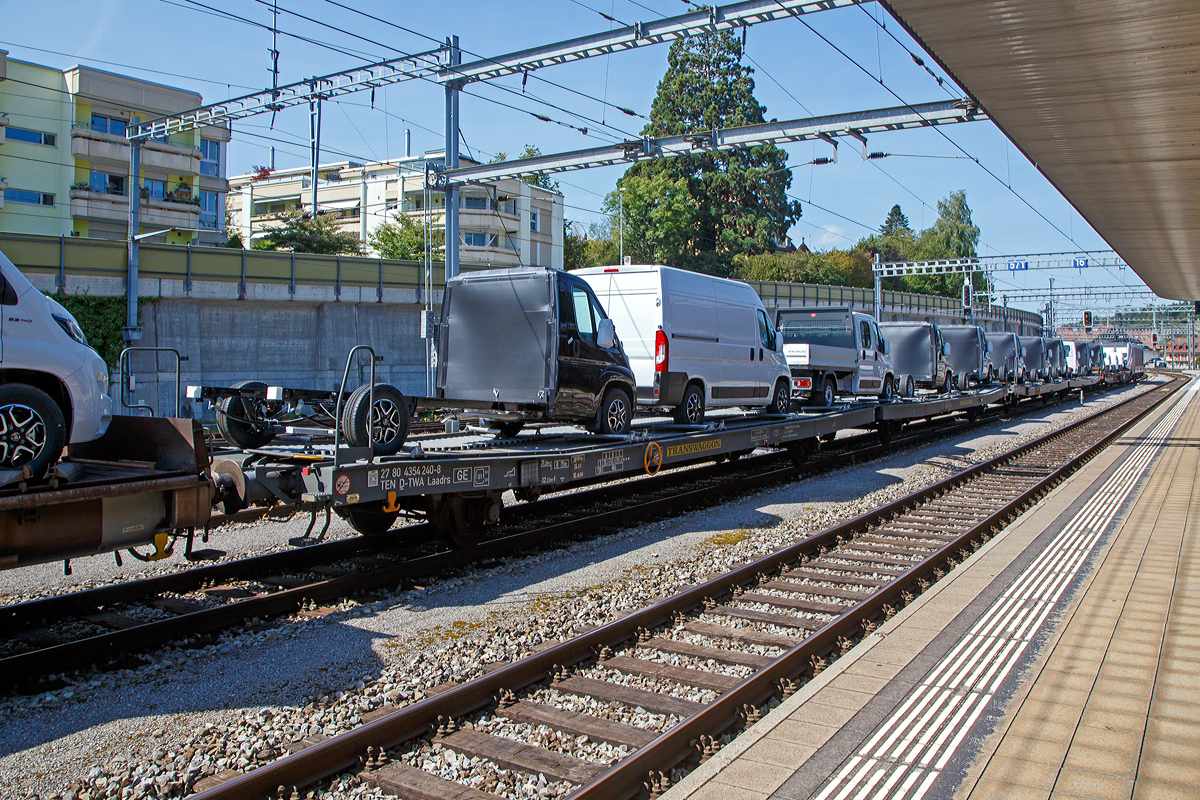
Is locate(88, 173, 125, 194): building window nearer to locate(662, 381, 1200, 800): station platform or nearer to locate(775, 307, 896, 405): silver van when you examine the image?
locate(775, 307, 896, 405): silver van

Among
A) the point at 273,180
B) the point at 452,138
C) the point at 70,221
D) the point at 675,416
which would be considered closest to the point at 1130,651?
the point at 675,416

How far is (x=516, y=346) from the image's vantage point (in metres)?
9.63

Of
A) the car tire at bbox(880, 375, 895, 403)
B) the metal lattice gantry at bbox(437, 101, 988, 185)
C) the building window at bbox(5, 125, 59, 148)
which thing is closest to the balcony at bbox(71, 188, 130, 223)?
the building window at bbox(5, 125, 59, 148)

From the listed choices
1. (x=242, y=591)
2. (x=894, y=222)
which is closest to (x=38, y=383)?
(x=242, y=591)

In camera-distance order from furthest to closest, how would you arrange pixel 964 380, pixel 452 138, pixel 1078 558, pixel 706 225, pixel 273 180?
pixel 273 180, pixel 706 225, pixel 964 380, pixel 452 138, pixel 1078 558

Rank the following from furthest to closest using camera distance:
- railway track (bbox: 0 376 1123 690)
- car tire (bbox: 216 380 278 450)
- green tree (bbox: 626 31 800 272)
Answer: green tree (bbox: 626 31 800 272), car tire (bbox: 216 380 278 450), railway track (bbox: 0 376 1123 690)

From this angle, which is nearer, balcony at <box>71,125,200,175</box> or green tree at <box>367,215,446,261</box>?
balcony at <box>71,125,200,175</box>

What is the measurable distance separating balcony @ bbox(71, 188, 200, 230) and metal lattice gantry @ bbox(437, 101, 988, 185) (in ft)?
90.9

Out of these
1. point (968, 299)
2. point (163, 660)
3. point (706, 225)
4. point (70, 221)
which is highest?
point (706, 225)

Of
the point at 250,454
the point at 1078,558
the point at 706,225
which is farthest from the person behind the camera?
the point at 706,225

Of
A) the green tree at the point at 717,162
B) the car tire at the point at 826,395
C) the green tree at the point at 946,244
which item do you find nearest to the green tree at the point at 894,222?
the green tree at the point at 946,244

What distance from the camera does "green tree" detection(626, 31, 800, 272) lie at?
234 feet

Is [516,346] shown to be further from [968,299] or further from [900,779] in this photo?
[968,299]

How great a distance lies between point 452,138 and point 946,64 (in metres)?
11.4
